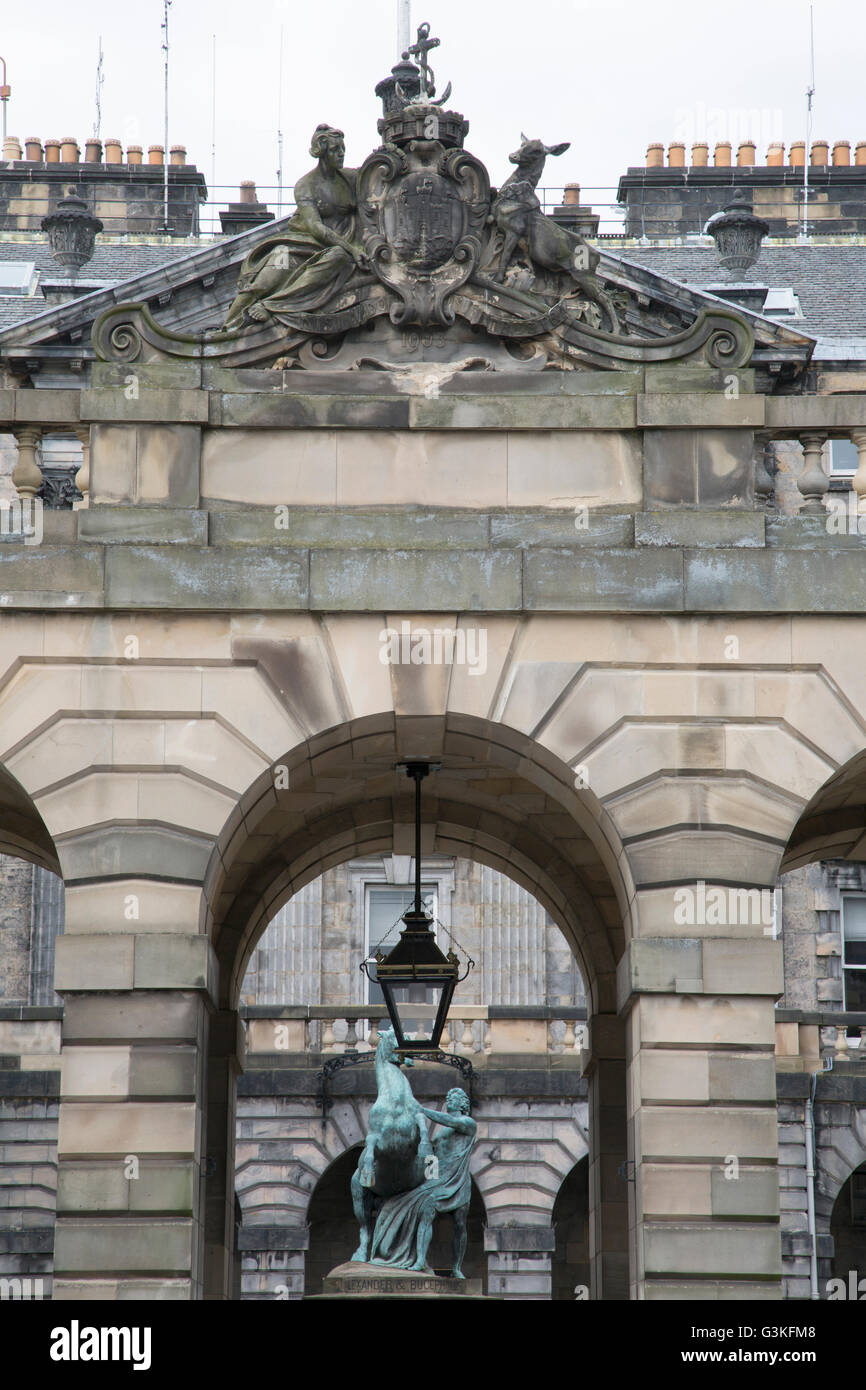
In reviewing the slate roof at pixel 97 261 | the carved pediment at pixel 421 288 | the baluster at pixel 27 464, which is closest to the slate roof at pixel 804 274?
the slate roof at pixel 97 261

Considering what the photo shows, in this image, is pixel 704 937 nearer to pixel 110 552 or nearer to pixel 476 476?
pixel 476 476

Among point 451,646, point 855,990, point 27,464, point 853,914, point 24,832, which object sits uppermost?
point 853,914

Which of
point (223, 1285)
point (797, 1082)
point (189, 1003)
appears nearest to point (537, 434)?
point (189, 1003)

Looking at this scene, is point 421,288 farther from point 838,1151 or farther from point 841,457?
point 841,457

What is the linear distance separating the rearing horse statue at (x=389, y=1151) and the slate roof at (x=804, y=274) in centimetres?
2339

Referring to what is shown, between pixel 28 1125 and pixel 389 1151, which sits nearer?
pixel 389 1151

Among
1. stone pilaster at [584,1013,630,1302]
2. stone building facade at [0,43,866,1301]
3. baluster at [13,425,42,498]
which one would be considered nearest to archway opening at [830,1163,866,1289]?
stone pilaster at [584,1013,630,1302]

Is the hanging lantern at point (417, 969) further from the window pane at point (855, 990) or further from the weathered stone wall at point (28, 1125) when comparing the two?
the window pane at point (855, 990)

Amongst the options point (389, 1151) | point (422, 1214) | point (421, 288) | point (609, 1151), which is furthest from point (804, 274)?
point (422, 1214)

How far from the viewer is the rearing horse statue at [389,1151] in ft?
46.5

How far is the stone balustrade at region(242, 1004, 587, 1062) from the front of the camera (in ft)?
104

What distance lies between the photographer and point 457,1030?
105 ft

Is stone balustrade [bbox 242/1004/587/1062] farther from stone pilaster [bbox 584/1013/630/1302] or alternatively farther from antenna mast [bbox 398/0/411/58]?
antenna mast [bbox 398/0/411/58]

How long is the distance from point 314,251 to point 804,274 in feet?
91.3
